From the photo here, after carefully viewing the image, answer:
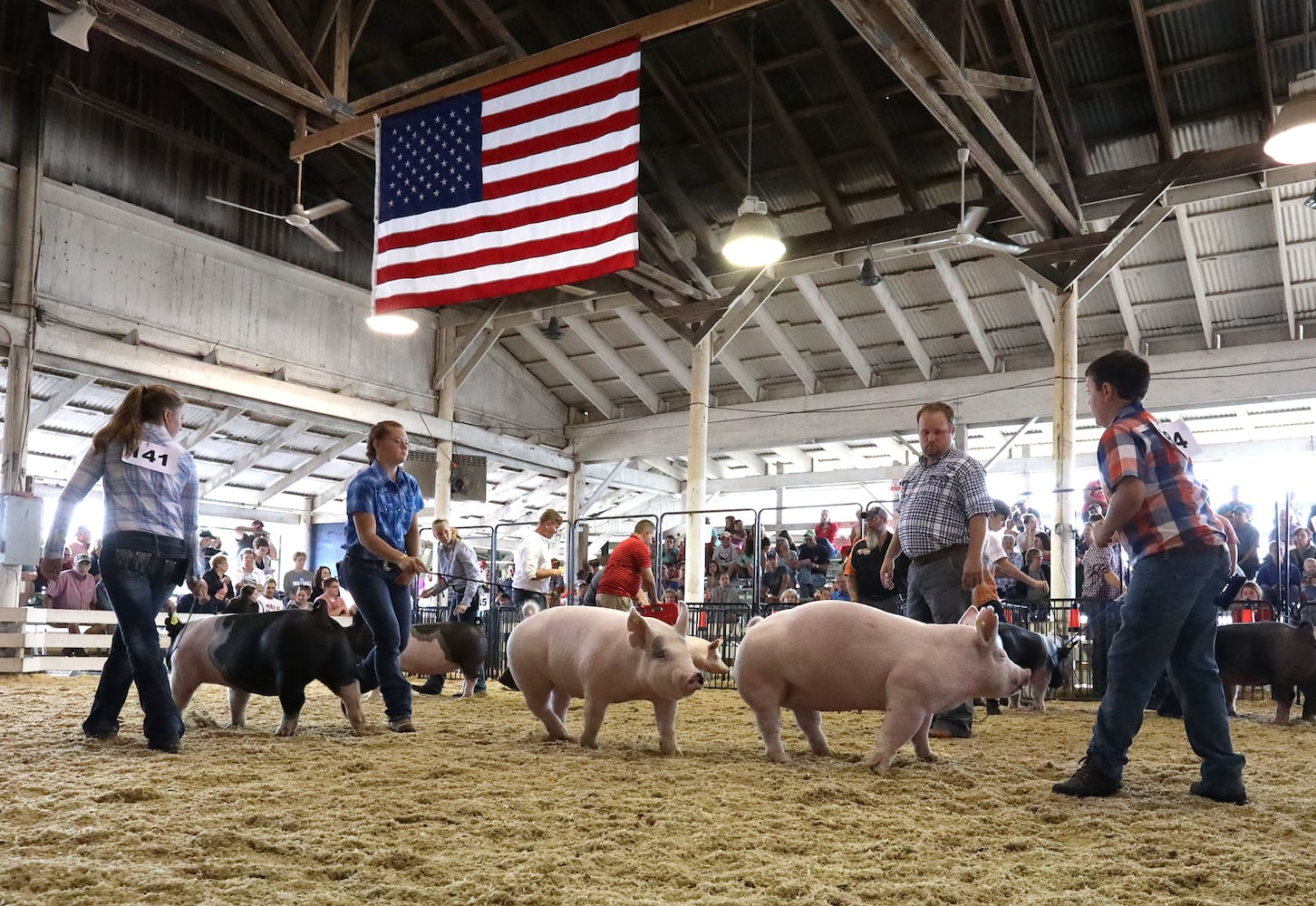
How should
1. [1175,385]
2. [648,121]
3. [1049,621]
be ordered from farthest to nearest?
1. [1175,385]
2. [648,121]
3. [1049,621]

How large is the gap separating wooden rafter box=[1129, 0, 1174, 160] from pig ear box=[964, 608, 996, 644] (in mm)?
8106

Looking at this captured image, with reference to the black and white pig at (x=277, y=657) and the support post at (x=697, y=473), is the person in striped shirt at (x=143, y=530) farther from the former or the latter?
the support post at (x=697, y=473)

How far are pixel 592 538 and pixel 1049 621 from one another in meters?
16.5

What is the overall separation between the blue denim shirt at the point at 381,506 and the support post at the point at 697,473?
25.1 ft

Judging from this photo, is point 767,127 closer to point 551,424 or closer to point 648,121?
point 648,121

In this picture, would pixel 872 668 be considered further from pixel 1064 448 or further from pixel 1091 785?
pixel 1064 448

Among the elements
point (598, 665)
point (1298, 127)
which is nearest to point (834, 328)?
point (1298, 127)

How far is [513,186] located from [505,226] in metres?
0.31

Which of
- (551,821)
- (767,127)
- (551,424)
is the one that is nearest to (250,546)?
(551,424)

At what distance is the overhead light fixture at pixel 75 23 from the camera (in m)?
8.52

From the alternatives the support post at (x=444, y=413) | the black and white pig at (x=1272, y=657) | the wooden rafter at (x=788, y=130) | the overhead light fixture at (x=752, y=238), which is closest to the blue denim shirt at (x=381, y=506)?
the black and white pig at (x=1272, y=657)

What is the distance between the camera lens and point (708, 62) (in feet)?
41.2

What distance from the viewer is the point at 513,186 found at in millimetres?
8406

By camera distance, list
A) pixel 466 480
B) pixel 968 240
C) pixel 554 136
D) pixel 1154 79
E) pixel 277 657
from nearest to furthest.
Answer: pixel 277 657 → pixel 554 136 → pixel 1154 79 → pixel 968 240 → pixel 466 480
